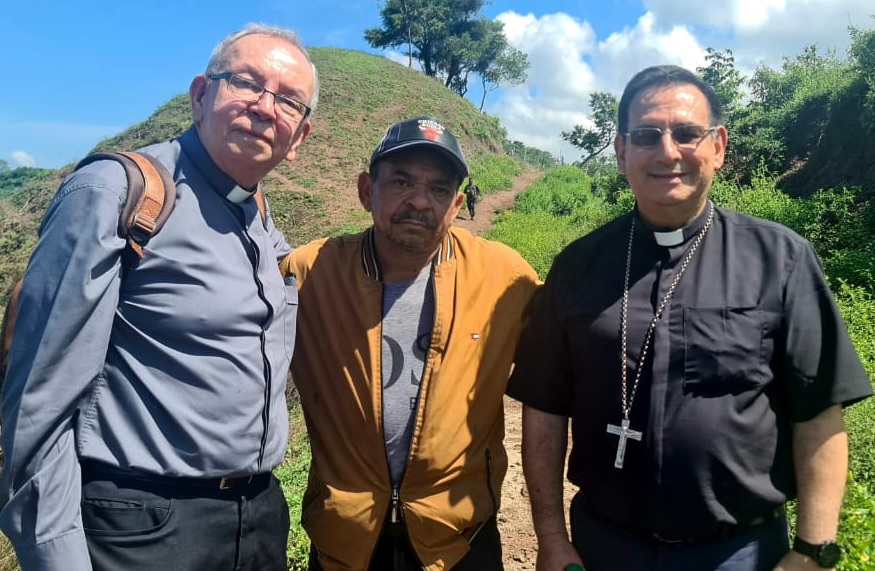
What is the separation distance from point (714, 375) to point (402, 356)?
1081 millimetres

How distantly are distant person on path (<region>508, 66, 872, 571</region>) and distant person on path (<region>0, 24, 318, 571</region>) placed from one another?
100 cm

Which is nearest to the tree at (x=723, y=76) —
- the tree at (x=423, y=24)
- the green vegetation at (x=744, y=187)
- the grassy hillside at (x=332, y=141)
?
the green vegetation at (x=744, y=187)

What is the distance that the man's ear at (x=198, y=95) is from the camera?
83.4 inches

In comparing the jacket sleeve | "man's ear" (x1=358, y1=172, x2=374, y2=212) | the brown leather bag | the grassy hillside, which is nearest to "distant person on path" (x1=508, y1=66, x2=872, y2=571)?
"man's ear" (x1=358, y1=172, x2=374, y2=212)

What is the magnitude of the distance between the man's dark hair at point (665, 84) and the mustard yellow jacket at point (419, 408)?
79cm

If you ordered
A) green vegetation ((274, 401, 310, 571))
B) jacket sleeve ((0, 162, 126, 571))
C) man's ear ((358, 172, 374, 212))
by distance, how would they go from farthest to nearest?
1. green vegetation ((274, 401, 310, 571))
2. man's ear ((358, 172, 374, 212))
3. jacket sleeve ((0, 162, 126, 571))

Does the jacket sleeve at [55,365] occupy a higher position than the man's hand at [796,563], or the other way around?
the jacket sleeve at [55,365]

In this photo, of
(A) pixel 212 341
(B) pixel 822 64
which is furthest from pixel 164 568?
(B) pixel 822 64

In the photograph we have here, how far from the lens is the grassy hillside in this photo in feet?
73.3

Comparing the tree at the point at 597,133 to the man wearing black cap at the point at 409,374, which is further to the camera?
the tree at the point at 597,133

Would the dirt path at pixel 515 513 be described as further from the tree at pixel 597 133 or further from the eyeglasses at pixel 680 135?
the tree at pixel 597 133

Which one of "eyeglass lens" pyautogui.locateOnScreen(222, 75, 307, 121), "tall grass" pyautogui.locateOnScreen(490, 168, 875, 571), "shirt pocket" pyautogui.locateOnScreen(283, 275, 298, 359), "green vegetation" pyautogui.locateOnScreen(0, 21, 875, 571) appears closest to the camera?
"eyeglass lens" pyautogui.locateOnScreen(222, 75, 307, 121)

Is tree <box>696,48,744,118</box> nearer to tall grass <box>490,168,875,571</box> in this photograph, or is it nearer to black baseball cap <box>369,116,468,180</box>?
tall grass <box>490,168,875,571</box>

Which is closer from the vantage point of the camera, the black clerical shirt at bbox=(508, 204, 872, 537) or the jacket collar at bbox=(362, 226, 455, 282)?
the black clerical shirt at bbox=(508, 204, 872, 537)
